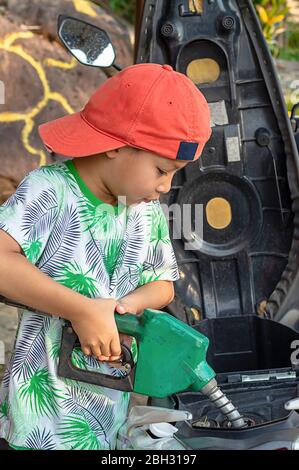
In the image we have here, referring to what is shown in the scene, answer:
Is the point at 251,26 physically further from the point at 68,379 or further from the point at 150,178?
the point at 68,379

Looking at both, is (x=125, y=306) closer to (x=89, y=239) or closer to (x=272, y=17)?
(x=89, y=239)

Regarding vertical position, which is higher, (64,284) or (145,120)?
(145,120)

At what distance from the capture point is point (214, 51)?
279cm

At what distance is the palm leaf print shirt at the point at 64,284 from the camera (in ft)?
6.33

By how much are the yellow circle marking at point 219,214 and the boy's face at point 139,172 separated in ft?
2.93

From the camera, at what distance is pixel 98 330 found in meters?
1.82

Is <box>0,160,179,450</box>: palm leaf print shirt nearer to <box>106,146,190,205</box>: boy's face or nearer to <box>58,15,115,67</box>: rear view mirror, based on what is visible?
<box>106,146,190,205</box>: boy's face

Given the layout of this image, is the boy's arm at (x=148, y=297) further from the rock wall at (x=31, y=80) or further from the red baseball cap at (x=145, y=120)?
the rock wall at (x=31, y=80)

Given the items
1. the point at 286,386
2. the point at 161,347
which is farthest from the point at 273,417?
the point at 161,347

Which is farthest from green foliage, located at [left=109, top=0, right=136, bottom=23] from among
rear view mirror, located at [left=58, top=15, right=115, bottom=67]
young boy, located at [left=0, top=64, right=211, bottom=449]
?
young boy, located at [left=0, top=64, right=211, bottom=449]

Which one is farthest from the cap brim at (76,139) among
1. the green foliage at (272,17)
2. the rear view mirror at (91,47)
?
the green foliage at (272,17)

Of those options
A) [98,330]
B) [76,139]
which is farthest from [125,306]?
[76,139]

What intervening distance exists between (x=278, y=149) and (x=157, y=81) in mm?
→ 1031

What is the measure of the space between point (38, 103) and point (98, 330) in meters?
3.28
